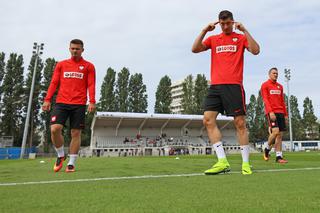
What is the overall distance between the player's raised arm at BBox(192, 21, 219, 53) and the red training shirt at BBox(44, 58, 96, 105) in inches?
86.3

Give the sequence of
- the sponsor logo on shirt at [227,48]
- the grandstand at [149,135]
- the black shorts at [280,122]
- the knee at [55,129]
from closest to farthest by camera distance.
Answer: the sponsor logo on shirt at [227,48] < the knee at [55,129] < the black shorts at [280,122] < the grandstand at [149,135]

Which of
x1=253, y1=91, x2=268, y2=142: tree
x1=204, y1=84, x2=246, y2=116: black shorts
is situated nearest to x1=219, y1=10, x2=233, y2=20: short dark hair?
x1=204, y1=84, x2=246, y2=116: black shorts

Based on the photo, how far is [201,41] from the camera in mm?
4715

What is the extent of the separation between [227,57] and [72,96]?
2.88 meters

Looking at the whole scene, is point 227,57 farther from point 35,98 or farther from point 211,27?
point 35,98

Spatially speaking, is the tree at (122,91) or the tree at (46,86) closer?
the tree at (46,86)

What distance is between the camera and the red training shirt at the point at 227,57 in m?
4.54

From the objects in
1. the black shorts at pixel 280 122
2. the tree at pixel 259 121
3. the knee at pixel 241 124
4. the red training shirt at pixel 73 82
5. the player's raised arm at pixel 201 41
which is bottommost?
the knee at pixel 241 124

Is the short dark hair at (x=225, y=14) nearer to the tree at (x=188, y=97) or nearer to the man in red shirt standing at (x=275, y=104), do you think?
the man in red shirt standing at (x=275, y=104)

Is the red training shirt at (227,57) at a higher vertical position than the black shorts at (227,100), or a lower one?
higher

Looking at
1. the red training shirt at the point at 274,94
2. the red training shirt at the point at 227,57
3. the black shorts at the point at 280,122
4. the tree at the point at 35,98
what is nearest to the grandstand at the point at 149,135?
the tree at the point at 35,98

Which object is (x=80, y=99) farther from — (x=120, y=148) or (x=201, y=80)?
(x=201, y=80)

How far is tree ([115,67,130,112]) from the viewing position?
2205 inches

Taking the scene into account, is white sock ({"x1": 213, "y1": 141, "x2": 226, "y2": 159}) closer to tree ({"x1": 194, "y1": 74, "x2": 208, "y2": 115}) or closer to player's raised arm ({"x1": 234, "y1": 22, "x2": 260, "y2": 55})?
player's raised arm ({"x1": 234, "y1": 22, "x2": 260, "y2": 55})
